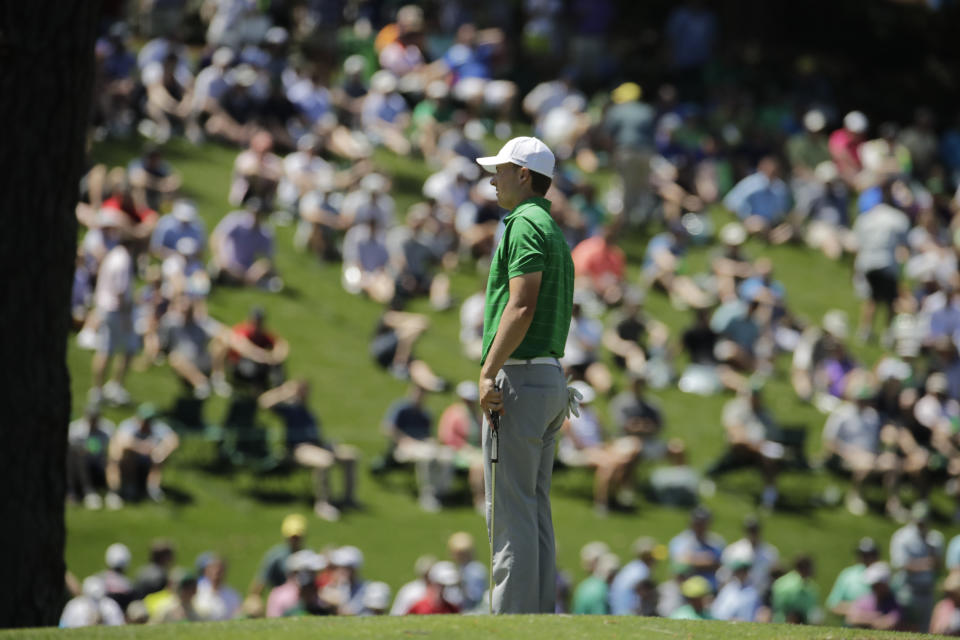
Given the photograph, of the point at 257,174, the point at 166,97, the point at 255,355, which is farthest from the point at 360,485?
the point at 166,97

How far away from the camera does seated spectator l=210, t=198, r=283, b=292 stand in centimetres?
1762

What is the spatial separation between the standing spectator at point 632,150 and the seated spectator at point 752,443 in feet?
17.6

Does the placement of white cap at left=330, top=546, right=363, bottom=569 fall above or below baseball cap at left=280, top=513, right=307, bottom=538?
below

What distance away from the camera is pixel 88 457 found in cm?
1375

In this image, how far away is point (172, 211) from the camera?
1803cm

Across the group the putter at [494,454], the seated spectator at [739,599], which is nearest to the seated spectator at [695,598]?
the seated spectator at [739,599]

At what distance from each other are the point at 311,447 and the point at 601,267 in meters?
5.87

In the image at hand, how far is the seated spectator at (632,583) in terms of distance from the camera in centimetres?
1311

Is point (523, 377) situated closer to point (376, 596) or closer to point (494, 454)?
point (494, 454)

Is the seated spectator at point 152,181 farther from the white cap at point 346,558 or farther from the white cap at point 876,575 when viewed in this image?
the white cap at point 876,575

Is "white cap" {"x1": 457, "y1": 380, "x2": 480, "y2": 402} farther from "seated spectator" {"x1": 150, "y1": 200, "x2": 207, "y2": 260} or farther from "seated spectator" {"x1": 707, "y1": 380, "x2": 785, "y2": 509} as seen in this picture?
"seated spectator" {"x1": 150, "y1": 200, "x2": 207, "y2": 260}

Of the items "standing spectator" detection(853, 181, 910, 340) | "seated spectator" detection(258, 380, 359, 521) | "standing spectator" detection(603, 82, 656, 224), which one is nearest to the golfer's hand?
"seated spectator" detection(258, 380, 359, 521)

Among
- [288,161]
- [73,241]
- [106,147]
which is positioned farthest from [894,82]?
[73,241]

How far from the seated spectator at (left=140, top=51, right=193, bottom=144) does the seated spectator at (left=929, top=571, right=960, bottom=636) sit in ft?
38.1
